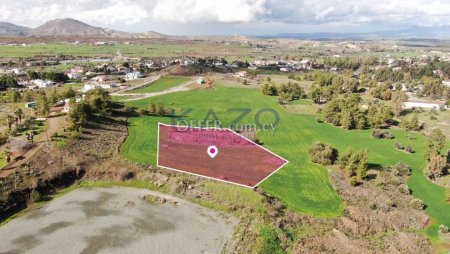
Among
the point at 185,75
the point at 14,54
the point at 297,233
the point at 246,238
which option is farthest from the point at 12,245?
the point at 14,54

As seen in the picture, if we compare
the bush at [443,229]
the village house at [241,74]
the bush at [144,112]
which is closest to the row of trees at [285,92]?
the village house at [241,74]

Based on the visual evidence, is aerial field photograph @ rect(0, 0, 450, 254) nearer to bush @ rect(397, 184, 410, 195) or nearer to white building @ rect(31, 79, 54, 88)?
bush @ rect(397, 184, 410, 195)

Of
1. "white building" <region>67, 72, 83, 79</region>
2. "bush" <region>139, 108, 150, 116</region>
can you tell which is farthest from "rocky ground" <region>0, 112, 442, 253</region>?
"white building" <region>67, 72, 83, 79</region>

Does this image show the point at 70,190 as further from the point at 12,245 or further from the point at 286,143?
the point at 286,143

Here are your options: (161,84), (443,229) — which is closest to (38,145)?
(443,229)

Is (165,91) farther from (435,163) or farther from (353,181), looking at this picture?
(435,163)

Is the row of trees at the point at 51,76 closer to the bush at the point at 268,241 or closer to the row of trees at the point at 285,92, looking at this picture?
the row of trees at the point at 285,92
